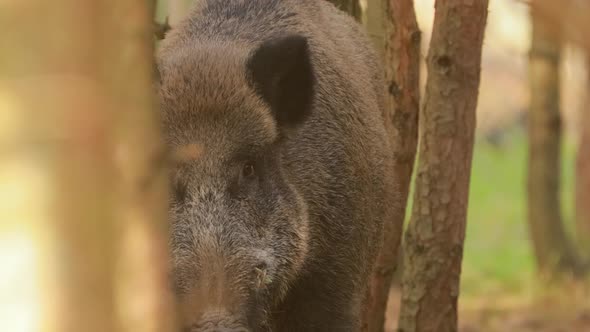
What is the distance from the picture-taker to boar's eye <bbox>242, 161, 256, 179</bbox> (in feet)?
13.0

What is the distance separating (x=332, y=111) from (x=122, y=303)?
296cm

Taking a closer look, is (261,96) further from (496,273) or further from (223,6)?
(496,273)

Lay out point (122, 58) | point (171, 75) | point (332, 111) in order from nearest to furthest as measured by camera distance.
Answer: point (122, 58) < point (171, 75) < point (332, 111)

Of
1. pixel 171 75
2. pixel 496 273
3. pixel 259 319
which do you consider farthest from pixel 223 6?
pixel 496 273

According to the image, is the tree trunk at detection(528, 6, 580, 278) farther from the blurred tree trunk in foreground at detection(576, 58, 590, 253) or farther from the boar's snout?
the boar's snout

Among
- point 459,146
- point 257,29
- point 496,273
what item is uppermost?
point 257,29

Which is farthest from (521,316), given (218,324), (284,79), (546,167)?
(218,324)

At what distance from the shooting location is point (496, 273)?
36.9ft

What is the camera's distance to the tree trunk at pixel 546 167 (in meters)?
9.91

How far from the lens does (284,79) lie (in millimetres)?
4242

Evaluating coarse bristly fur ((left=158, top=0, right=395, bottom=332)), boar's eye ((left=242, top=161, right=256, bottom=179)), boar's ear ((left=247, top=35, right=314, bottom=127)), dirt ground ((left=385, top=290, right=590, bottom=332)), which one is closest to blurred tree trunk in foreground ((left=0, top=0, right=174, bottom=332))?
coarse bristly fur ((left=158, top=0, right=395, bottom=332))

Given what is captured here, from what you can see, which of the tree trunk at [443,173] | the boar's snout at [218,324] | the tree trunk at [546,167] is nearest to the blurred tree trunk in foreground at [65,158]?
the boar's snout at [218,324]

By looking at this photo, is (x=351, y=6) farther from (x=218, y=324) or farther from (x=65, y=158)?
(x=65, y=158)

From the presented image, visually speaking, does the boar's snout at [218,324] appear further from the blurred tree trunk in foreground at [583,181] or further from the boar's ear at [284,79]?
the blurred tree trunk in foreground at [583,181]
